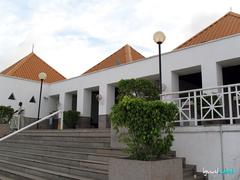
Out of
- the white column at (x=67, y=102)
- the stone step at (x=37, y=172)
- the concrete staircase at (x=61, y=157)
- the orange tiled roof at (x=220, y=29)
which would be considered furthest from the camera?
the white column at (x=67, y=102)

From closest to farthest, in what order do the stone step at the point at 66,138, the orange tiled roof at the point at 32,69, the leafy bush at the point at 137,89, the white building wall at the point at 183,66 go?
1. the stone step at the point at 66,138
2. the leafy bush at the point at 137,89
3. the white building wall at the point at 183,66
4. the orange tiled roof at the point at 32,69

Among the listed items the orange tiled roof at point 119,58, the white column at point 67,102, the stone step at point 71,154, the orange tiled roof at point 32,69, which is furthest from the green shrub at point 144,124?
the orange tiled roof at point 32,69

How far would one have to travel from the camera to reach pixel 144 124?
15.6 ft

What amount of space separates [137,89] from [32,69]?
1487cm

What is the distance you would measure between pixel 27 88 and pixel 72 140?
30.1 feet

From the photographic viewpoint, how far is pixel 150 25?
13.7 meters

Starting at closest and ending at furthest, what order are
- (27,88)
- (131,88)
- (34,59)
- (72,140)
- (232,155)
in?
1. (232,155)
2. (131,88)
3. (72,140)
4. (27,88)
5. (34,59)

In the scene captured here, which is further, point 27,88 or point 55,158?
point 27,88

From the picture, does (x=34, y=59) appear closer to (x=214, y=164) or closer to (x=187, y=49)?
(x=187, y=49)

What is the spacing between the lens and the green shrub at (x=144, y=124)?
4.77 m

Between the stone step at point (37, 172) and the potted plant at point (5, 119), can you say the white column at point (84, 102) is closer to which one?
the potted plant at point (5, 119)

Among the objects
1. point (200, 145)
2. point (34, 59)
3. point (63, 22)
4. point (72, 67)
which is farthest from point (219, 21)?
point (72, 67)

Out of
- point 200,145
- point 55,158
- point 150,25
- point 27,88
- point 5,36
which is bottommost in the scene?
point 55,158

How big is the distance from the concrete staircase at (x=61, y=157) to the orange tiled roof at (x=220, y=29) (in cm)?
785
